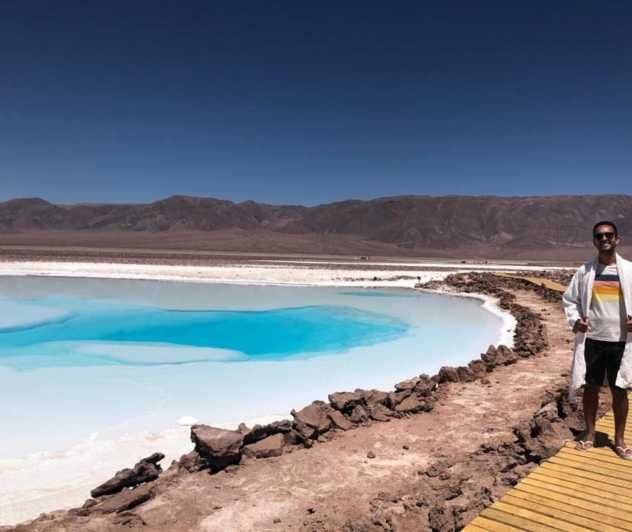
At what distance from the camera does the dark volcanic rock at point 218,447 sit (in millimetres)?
4535

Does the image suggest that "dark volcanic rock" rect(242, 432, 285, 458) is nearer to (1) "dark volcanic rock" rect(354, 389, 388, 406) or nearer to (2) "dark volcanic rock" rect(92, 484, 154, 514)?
(2) "dark volcanic rock" rect(92, 484, 154, 514)

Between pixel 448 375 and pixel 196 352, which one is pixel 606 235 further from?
pixel 196 352

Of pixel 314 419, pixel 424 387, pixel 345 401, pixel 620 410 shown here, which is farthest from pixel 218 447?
pixel 620 410

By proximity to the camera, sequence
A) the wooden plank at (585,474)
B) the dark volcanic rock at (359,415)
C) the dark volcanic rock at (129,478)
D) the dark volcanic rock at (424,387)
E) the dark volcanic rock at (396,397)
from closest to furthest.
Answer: the wooden plank at (585,474) → the dark volcanic rock at (129,478) → the dark volcanic rock at (359,415) → the dark volcanic rock at (396,397) → the dark volcanic rock at (424,387)

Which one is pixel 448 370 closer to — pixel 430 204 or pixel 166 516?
pixel 166 516

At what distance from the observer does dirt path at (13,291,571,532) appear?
375 centimetres

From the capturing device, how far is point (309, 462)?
469 centimetres

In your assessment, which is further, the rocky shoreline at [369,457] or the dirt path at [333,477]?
the dirt path at [333,477]

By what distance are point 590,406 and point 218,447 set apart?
291 centimetres

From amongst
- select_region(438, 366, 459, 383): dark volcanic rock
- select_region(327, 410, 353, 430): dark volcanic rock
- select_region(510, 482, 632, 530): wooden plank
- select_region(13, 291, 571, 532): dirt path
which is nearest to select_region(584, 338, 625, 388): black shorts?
select_region(510, 482, 632, 530): wooden plank

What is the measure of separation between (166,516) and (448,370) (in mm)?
4645

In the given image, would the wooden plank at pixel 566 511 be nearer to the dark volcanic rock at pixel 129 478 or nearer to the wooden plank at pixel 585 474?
the wooden plank at pixel 585 474

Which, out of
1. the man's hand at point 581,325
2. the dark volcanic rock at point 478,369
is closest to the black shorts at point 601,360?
the man's hand at point 581,325

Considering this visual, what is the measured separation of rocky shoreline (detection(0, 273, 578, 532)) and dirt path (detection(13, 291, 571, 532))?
10 centimetres
